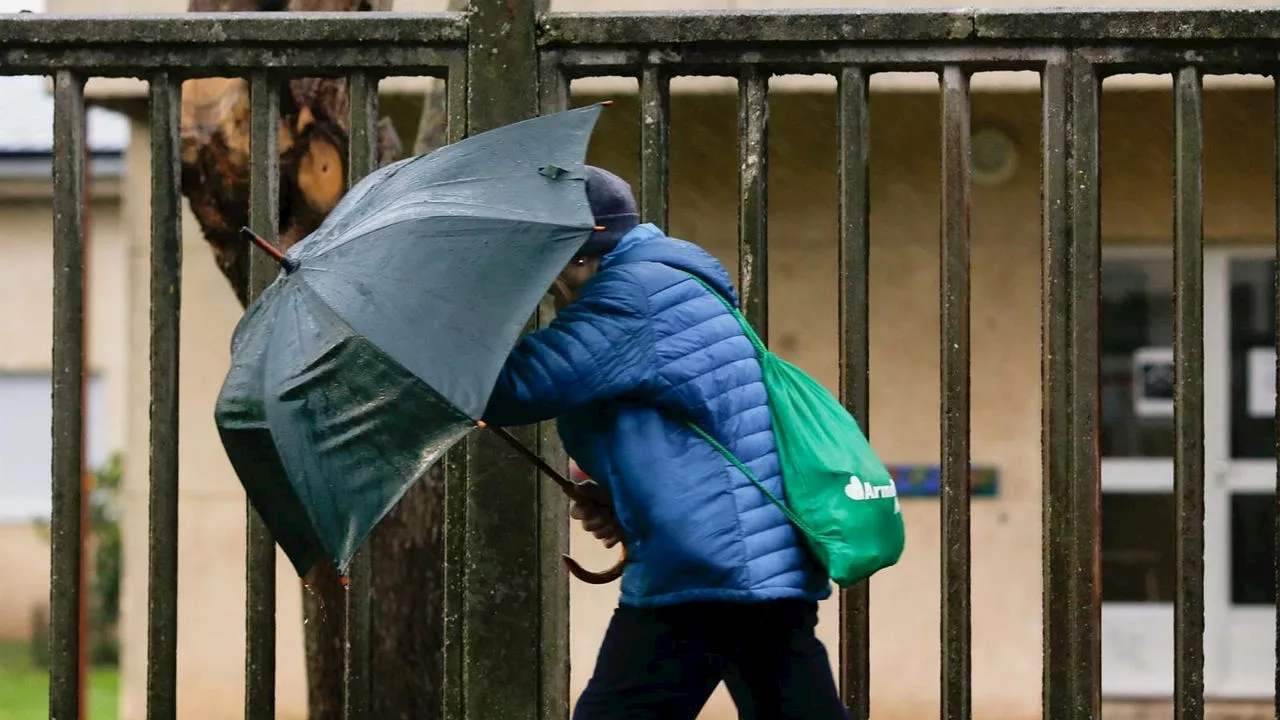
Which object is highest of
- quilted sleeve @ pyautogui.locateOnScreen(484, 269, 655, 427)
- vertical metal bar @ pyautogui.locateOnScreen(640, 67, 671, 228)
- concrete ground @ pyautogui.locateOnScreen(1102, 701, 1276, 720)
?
vertical metal bar @ pyautogui.locateOnScreen(640, 67, 671, 228)

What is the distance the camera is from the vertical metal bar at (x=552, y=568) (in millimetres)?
3645

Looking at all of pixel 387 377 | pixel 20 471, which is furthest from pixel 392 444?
pixel 20 471

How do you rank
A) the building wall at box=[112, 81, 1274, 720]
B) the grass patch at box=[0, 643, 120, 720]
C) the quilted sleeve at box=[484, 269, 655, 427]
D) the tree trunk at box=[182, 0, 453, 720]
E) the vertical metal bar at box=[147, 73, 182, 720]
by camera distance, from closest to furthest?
1. the quilted sleeve at box=[484, 269, 655, 427]
2. the vertical metal bar at box=[147, 73, 182, 720]
3. the tree trunk at box=[182, 0, 453, 720]
4. the building wall at box=[112, 81, 1274, 720]
5. the grass patch at box=[0, 643, 120, 720]

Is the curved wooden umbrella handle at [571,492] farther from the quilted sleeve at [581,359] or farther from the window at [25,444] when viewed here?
the window at [25,444]

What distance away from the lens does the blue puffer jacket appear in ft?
9.77

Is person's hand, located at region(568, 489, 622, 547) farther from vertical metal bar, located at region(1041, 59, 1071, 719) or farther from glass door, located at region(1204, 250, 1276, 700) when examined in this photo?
glass door, located at region(1204, 250, 1276, 700)

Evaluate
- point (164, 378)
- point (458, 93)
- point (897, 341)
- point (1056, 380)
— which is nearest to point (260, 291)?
point (164, 378)

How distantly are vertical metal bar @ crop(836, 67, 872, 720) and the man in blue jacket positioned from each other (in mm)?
431

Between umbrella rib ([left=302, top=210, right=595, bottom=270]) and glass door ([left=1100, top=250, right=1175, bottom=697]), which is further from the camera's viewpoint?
glass door ([left=1100, top=250, right=1175, bottom=697])

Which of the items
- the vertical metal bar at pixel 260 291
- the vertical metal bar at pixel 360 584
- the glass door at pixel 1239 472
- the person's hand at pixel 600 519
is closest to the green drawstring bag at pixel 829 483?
the person's hand at pixel 600 519

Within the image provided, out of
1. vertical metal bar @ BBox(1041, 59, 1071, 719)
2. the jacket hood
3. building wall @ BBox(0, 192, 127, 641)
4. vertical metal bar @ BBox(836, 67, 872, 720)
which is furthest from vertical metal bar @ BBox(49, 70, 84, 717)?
building wall @ BBox(0, 192, 127, 641)

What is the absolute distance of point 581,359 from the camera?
2967mm

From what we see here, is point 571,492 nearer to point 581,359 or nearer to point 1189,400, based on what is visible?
point 581,359

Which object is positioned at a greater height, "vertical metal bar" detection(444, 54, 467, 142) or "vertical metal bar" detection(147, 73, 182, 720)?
"vertical metal bar" detection(444, 54, 467, 142)
